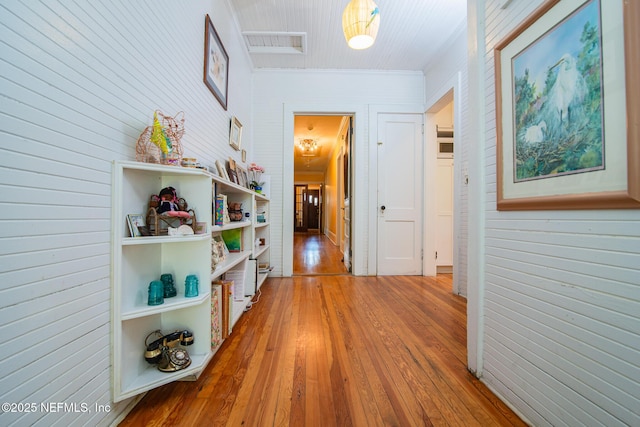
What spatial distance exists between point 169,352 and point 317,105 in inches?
122

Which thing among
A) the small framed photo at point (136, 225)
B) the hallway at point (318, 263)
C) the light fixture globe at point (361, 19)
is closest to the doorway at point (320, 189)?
the hallway at point (318, 263)

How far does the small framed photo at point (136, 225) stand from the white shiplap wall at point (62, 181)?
3.1 inches

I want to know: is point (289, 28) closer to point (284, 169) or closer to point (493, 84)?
point (284, 169)

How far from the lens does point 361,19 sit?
175 centimetres

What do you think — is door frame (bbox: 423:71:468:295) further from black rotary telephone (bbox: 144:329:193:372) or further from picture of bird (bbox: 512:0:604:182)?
black rotary telephone (bbox: 144:329:193:372)

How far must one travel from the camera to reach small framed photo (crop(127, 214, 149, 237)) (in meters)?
0.97

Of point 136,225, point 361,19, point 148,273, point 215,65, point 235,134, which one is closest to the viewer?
point 136,225

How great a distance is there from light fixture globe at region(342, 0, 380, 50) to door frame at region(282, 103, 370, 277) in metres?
1.36

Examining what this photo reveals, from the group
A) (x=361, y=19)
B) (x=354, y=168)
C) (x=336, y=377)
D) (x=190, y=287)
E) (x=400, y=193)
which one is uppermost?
(x=361, y=19)

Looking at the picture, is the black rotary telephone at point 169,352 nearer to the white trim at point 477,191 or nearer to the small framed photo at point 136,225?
the small framed photo at point 136,225

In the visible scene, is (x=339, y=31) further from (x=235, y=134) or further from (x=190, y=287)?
(x=190, y=287)

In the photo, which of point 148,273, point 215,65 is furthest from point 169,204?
point 215,65

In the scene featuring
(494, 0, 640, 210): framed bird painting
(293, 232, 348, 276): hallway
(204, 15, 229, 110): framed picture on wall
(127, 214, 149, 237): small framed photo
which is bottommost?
(293, 232, 348, 276): hallway

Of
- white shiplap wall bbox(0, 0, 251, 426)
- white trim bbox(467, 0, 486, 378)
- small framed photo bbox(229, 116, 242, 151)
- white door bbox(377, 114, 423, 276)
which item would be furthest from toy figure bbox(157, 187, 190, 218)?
white door bbox(377, 114, 423, 276)
